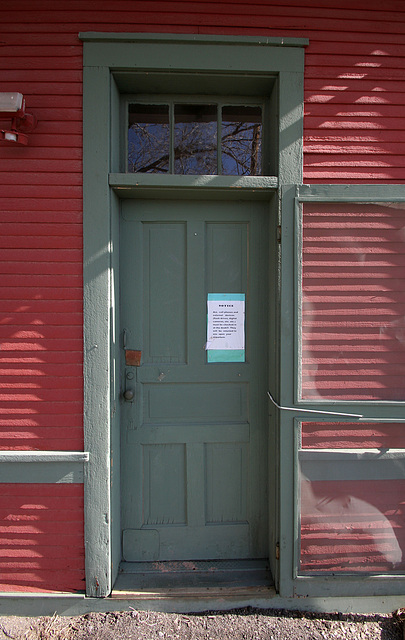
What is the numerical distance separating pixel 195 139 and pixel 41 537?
8.64 ft

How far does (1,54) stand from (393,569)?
3.86 meters

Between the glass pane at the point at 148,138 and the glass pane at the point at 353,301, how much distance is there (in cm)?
99

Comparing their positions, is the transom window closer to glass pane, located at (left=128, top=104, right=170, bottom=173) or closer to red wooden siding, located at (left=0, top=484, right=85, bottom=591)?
glass pane, located at (left=128, top=104, right=170, bottom=173)

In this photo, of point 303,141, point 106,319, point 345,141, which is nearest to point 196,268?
point 106,319

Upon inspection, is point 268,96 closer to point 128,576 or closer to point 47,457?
point 47,457

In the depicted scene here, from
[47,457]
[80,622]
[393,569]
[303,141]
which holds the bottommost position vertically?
[80,622]

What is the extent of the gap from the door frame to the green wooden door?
211mm

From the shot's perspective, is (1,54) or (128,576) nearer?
(1,54)

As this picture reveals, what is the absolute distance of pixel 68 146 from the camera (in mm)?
2320

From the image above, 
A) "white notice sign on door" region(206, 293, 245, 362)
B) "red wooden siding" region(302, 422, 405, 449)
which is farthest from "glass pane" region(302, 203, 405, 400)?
"white notice sign on door" region(206, 293, 245, 362)

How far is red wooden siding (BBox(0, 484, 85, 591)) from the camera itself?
2.35 meters

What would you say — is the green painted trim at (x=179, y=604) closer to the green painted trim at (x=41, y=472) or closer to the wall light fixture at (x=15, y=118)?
the green painted trim at (x=41, y=472)

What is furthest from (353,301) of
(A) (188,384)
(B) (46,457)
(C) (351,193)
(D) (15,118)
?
(D) (15,118)

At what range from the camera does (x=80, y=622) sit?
2299mm
